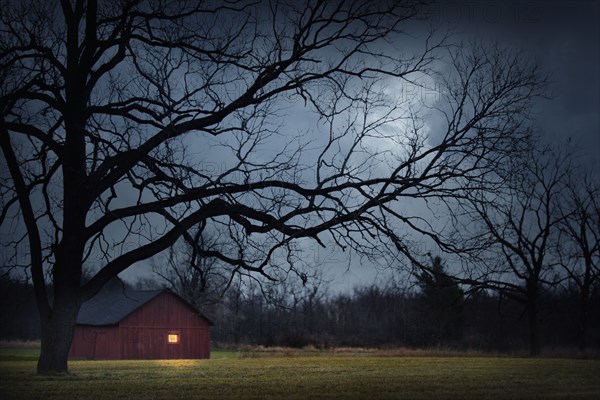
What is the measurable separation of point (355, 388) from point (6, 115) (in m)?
12.2

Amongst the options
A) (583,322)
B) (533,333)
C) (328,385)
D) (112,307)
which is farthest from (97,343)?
(328,385)

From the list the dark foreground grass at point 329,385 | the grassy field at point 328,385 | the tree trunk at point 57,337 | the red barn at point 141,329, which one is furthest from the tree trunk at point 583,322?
the tree trunk at point 57,337

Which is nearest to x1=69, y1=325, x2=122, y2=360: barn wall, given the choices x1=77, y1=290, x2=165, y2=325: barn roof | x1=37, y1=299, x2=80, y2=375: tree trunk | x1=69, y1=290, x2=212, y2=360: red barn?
x1=69, y1=290, x2=212, y2=360: red barn

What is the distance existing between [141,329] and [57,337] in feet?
121

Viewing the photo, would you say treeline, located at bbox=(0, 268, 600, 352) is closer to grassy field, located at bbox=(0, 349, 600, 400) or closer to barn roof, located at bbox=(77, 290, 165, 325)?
barn roof, located at bbox=(77, 290, 165, 325)

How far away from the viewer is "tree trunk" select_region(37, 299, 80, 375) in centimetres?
1888

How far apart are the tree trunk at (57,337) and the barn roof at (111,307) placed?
112 feet

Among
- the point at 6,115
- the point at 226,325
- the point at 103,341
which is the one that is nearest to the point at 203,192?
the point at 6,115

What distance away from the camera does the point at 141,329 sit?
54844mm

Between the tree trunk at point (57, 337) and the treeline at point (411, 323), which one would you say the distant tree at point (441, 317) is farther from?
the tree trunk at point (57, 337)

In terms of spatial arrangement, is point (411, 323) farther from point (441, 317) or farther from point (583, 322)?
point (583, 322)

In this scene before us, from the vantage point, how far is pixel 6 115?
1934 cm

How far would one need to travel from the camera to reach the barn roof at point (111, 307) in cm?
5431

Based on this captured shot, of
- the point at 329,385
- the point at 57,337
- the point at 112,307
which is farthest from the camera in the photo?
the point at 112,307
